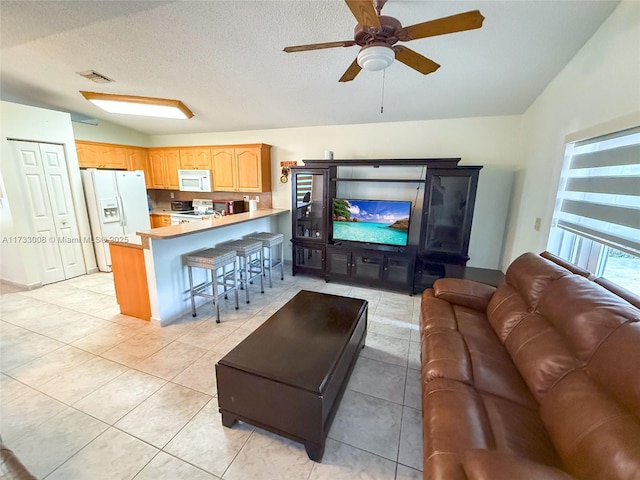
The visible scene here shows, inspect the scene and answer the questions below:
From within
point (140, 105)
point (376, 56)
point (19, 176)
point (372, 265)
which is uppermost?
point (140, 105)

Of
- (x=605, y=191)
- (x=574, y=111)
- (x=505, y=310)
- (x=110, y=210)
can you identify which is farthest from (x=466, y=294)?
(x=110, y=210)

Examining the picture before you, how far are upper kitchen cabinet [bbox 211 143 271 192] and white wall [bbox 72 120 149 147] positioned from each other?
6.34ft

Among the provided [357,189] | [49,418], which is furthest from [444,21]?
[49,418]

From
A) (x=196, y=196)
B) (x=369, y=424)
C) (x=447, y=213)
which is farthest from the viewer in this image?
(x=196, y=196)

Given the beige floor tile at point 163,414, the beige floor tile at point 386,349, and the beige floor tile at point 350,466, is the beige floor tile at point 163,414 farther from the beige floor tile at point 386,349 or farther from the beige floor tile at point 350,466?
the beige floor tile at point 386,349

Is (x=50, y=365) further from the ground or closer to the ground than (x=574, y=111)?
closer to the ground

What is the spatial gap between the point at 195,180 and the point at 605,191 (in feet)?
18.0

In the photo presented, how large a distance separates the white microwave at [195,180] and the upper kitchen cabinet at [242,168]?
0.52ft

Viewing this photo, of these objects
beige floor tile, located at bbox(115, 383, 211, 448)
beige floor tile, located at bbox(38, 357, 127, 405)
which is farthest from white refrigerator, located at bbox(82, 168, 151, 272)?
beige floor tile, located at bbox(115, 383, 211, 448)

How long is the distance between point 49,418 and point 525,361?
2939 millimetres

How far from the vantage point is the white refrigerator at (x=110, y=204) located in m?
4.07

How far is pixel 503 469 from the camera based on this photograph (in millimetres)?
808

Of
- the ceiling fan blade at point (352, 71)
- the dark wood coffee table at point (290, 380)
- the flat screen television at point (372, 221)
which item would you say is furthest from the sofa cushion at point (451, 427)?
the flat screen television at point (372, 221)

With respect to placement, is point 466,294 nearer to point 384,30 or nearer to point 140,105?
point 384,30
